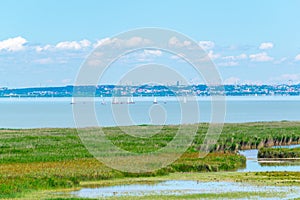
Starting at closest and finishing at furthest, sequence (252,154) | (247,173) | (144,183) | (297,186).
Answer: (297,186)
(144,183)
(247,173)
(252,154)

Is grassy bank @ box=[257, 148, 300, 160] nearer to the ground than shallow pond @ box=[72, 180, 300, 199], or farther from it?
farther from it

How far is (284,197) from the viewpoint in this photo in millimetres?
32875

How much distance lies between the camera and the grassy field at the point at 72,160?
37688 millimetres

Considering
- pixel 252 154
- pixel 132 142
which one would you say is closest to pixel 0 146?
pixel 132 142

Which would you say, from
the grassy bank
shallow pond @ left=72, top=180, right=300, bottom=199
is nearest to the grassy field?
shallow pond @ left=72, top=180, right=300, bottom=199

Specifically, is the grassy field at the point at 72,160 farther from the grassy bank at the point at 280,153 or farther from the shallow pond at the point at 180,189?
the grassy bank at the point at 280,153

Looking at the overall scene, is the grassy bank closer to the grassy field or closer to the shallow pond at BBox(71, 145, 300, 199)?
the grassy field

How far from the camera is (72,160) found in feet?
156

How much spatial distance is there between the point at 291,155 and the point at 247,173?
40.2 ft

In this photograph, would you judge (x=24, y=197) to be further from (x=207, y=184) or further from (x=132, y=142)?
(x=132, y=142)

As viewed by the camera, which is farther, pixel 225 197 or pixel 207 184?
pixel 207 184

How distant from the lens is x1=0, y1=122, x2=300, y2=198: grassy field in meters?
37.7

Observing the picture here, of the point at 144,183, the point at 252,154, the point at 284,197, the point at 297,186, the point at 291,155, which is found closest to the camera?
the point at 284,197

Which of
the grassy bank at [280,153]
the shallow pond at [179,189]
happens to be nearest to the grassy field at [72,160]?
the shallow pond at [179,189]
